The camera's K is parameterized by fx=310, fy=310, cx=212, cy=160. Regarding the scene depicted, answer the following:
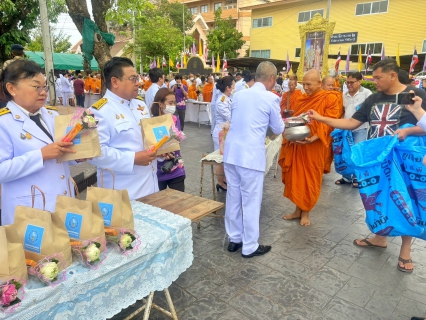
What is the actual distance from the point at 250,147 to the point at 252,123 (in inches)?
8.9

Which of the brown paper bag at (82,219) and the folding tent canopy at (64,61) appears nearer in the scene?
the brown paper bag at (82,219)

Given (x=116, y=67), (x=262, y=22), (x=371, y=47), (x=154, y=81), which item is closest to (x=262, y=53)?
(x=262, y=22)

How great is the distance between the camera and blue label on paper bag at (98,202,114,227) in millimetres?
1680

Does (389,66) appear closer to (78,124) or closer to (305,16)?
(78,124)

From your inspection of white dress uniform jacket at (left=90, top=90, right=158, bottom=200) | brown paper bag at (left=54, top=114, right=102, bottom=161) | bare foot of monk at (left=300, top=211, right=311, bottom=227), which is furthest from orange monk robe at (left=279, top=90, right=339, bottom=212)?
brown paper bag at (left=54, top=114, right=102, bottom=161)

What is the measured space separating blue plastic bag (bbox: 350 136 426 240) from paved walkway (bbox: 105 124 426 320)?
0.50 m

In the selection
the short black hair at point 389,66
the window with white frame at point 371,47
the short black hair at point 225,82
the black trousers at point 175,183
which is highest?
the window with white frame at point 371,47

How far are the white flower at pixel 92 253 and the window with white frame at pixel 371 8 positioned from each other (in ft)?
89.7

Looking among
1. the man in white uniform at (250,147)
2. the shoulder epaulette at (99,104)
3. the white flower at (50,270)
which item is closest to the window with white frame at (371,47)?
the man in white uniform at (250,147)

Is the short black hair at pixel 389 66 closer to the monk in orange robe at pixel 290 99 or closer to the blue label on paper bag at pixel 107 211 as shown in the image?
the monk in orange robe at pixel 290 99

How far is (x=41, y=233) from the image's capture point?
4.58 feet

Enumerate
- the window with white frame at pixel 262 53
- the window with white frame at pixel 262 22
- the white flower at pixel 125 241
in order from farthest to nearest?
the window with white frame at pixel 262 53
the window with white frame at pixel 262 22
the white flower at pixel 125 241

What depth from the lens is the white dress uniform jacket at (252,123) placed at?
2898 mm

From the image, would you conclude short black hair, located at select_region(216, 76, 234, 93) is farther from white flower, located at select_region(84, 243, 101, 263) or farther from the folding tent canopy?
the folding tent canopy
